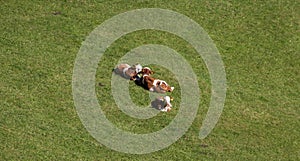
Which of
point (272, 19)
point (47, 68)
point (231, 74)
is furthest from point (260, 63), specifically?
point (47, 68)

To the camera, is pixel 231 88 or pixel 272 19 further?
pixel 272 19

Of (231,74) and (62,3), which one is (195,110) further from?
(62,3)

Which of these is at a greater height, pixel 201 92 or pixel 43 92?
pixel 201 92

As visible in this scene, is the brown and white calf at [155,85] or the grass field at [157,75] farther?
the brown and white calf at [155,85]

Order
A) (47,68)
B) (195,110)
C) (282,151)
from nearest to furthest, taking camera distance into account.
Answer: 1. (282,151)
2. (195,110)
3. (47,68)

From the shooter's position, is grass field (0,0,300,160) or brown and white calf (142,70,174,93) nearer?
grass field (0,0,300,160)

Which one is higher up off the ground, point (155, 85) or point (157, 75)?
point (157, 75)

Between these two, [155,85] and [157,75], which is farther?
[157,75]

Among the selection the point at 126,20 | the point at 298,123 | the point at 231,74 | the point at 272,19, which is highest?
the point at 272,19
